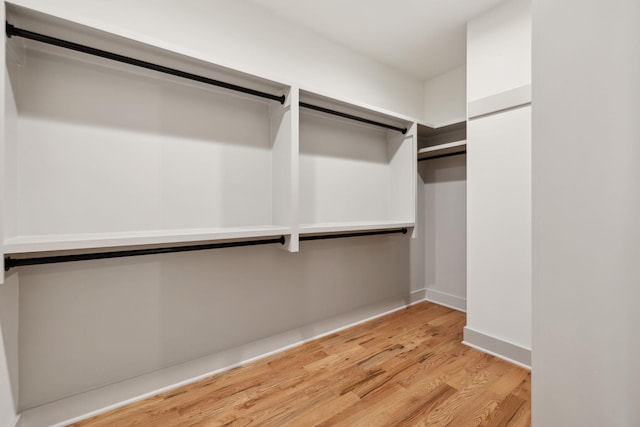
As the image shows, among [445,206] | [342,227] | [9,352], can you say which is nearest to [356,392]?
[342,227]

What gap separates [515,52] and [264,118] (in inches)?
65.3

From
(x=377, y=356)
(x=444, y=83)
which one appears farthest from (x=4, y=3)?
(x=444, y=83)

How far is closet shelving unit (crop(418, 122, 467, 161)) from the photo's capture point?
2428 millimetres

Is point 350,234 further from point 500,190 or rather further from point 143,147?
point 143,147

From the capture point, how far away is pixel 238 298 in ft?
5.79

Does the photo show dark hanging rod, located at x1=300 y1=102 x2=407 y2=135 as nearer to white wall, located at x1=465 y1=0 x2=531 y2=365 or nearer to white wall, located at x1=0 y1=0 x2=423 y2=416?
white wall, located at x1=0 y1=0 x2=423 y2=416

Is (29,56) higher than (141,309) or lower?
higher

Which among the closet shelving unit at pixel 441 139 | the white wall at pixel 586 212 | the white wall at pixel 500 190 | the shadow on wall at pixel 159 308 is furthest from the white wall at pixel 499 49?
the white wall at pixel 586 212

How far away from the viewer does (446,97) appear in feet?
9.00

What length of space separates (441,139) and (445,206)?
668mm

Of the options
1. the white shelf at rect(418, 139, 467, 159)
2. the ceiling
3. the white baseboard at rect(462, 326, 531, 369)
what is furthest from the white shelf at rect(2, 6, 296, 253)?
the white baseboard at rect(462, 326, 531, 369)

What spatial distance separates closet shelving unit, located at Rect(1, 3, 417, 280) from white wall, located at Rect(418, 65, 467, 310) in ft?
3.35

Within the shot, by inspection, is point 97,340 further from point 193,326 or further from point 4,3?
point 4,3

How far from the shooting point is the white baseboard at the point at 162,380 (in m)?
1.27
